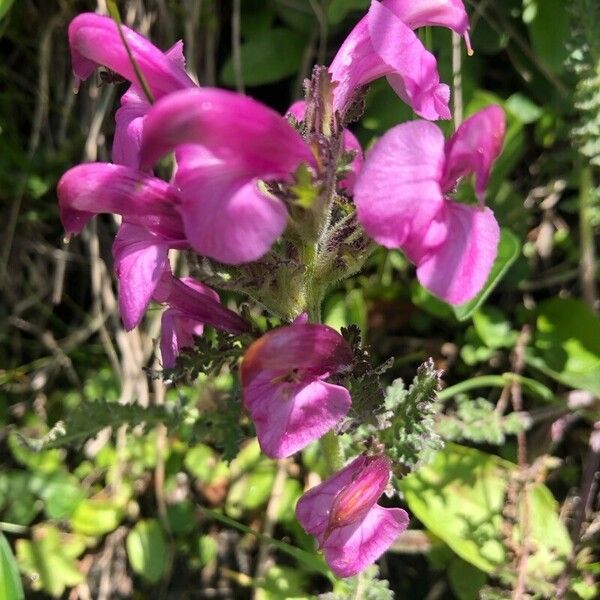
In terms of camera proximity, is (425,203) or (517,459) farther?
(517,459)

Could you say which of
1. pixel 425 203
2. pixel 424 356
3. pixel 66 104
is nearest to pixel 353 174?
pixel 425 203

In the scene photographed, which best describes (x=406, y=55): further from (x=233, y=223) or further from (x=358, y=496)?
(x=358, y=496)

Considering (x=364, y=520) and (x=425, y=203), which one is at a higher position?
(x=425, y=203)

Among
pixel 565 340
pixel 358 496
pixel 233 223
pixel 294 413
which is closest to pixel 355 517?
pixel 358 496

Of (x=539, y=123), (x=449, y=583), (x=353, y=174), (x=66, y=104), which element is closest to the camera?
(x=353, y=174)

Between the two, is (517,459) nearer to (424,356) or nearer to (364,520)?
(424,356)

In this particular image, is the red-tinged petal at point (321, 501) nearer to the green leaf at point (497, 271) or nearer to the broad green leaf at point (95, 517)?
the green leaf at point (497, 271)

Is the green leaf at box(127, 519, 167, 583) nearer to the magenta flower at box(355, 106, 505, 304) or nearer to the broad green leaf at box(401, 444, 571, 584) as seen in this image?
the broad green leaf at box(401, 444, 571, 584)

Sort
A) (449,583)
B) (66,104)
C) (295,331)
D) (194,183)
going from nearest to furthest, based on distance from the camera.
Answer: (194,183), (295,331), (449,583), (66,104)
